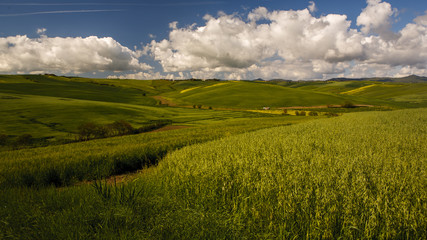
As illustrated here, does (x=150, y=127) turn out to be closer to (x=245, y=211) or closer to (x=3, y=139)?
(x=3, y=139)

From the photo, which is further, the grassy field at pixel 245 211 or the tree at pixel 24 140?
the tree at pixel 24 140

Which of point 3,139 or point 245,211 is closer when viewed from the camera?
point 245,211

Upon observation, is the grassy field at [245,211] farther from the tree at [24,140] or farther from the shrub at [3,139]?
the shrub at [3,139]

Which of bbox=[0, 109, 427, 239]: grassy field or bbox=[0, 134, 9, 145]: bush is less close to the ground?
bbox=[0, 109, 427, 239]: grassy field

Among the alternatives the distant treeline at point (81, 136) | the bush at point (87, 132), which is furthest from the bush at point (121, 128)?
the bush at point (87, 132)

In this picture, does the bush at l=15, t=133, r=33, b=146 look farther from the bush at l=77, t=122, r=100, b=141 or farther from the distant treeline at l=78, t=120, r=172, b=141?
the bush at l=77, t=122, r=100, b=141

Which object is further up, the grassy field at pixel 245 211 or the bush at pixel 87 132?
the grassy field at pixel 245 211

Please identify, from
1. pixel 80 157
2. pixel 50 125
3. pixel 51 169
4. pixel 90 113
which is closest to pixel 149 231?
pixel 51 169

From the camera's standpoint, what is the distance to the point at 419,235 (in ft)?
9.77

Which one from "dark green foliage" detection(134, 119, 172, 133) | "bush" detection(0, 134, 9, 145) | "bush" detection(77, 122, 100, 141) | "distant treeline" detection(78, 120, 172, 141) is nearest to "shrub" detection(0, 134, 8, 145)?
"bush" detection(0, 134, 9, 145)

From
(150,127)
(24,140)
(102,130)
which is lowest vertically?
(24,140)

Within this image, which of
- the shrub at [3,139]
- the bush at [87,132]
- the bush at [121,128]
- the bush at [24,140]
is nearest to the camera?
the shrub at [3,139]

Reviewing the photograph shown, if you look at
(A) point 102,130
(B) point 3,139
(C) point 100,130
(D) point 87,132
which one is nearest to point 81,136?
(D) point 87,132

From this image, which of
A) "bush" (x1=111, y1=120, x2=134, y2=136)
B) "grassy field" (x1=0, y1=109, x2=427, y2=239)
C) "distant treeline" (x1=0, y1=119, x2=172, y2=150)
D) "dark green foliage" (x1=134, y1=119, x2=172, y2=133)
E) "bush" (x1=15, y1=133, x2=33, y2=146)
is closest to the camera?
"grassy field" (x1=0, y1=109, x2=427, y2=239)
